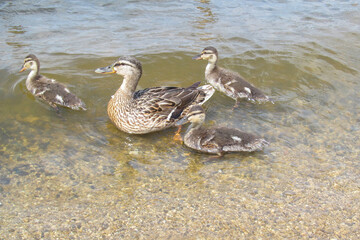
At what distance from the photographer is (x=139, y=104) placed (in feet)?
17.1

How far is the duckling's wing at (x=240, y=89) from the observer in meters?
6.06

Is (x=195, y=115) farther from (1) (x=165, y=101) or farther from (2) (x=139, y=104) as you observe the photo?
(2) (x=139, y=104)

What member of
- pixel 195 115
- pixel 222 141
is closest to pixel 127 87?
pixel 195 115

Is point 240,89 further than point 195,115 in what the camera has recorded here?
Yes

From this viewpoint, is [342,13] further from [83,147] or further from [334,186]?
[83,147]

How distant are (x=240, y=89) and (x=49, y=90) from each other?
3214mm

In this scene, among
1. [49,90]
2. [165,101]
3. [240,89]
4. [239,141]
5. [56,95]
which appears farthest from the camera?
[240,89]

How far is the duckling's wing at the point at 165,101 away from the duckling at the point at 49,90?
1031mm

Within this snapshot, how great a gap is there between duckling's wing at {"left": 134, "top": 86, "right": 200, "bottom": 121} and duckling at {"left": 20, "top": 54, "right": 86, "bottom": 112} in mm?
1031

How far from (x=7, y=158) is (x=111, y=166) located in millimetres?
1273

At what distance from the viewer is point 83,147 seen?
464 cm

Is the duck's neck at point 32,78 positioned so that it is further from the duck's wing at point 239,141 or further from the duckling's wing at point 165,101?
the duck's wing at point 239,141

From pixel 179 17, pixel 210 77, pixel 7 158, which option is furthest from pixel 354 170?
pixel 179 17

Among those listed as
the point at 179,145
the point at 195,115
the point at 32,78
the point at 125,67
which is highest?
the point at 125,67
